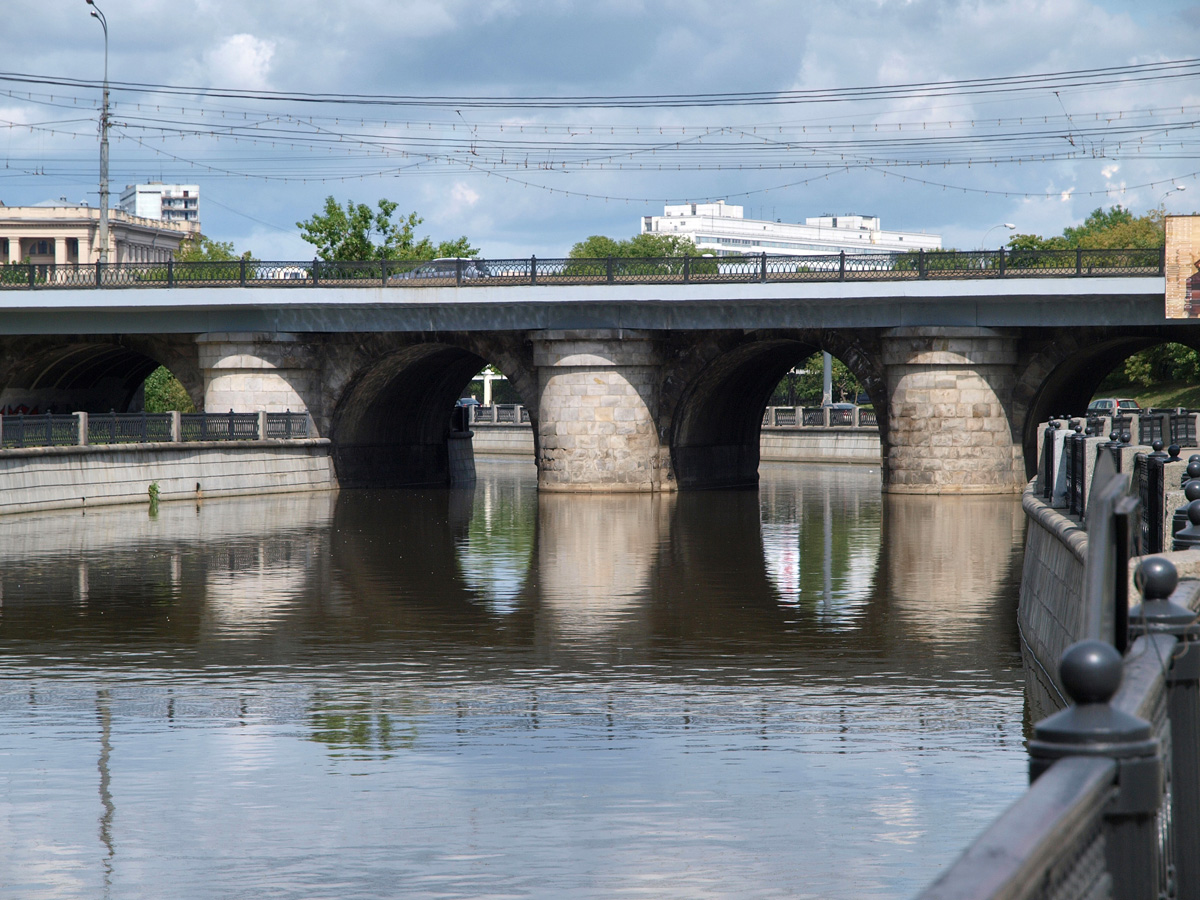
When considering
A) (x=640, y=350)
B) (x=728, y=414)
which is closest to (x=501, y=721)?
(x=640, y=350)

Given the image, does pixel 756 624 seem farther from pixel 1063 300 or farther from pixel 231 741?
pixel 1063 300

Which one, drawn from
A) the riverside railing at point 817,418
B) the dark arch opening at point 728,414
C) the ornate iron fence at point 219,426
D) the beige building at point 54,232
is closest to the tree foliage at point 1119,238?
the riverside railing at point 817,418

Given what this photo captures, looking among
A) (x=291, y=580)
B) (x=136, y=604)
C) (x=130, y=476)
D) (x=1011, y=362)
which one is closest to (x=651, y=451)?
(x=1011, y=362)

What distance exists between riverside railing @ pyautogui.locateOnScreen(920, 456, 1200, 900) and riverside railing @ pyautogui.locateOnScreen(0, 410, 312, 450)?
30009mm

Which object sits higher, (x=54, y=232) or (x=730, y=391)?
(x=54, y=232)

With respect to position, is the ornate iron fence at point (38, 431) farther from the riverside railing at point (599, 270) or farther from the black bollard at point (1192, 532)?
the black bollard at point (1192, 532)

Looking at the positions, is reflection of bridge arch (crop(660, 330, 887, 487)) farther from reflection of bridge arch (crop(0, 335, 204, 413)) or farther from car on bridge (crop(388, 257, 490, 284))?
reflection of bridge arch (crop(0, 335, 204, 413))

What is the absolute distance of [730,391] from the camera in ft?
143

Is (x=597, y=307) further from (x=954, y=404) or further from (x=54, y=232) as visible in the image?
(x=54, y=232)

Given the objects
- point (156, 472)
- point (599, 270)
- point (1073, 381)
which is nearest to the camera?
point (156, 472)

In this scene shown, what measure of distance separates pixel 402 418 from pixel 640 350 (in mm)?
10678

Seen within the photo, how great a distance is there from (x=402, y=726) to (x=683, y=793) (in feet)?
9.55

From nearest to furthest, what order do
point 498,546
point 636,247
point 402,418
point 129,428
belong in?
1. point 498,546
2. point 129,428
3. point 402,418
4. point 636,247

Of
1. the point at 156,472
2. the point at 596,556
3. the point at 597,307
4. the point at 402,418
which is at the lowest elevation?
the point at 596,556
